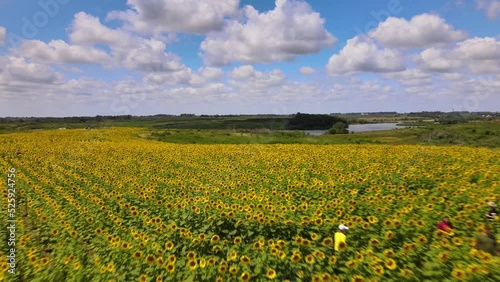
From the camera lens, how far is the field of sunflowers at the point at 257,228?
561 cm

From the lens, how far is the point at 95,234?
870 centimetres

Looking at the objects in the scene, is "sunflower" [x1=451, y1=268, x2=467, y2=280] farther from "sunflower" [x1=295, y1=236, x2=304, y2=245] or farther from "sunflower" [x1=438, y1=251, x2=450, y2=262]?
"sunflower" [x1=295, y1=236, x2=304, y2=245]

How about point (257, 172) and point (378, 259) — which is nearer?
point (378, 259)

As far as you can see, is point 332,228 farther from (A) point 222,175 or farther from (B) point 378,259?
(A) point 222,175

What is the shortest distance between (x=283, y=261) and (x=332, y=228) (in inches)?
89.7

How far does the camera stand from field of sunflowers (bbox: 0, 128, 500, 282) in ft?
18.4

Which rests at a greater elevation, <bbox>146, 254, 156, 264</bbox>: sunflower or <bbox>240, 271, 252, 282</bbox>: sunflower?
<bbox>240, 271, 252, 282</bbox>: sunflower

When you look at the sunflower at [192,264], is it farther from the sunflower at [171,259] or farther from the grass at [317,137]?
the grass at [317,137]

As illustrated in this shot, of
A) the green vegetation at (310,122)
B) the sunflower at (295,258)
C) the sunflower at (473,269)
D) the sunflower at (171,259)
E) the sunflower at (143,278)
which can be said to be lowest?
the green vegetation at (310,122)

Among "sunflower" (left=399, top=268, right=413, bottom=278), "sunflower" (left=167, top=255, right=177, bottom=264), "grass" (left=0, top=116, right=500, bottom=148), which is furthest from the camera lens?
"grass" (left=0, top=116, right=500, bottom=148)

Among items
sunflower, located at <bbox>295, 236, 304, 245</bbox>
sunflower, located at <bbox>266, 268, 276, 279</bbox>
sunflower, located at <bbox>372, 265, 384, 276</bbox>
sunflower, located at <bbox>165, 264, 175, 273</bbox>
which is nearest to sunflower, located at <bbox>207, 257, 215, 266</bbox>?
sunflower, located at <bbox>165, 264, 175, 273</bbox>

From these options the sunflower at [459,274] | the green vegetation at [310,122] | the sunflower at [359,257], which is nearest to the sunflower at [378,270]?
the sunflower at [359,257]

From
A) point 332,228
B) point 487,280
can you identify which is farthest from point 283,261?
point 487,280

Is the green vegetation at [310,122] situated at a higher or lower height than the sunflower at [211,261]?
lower
